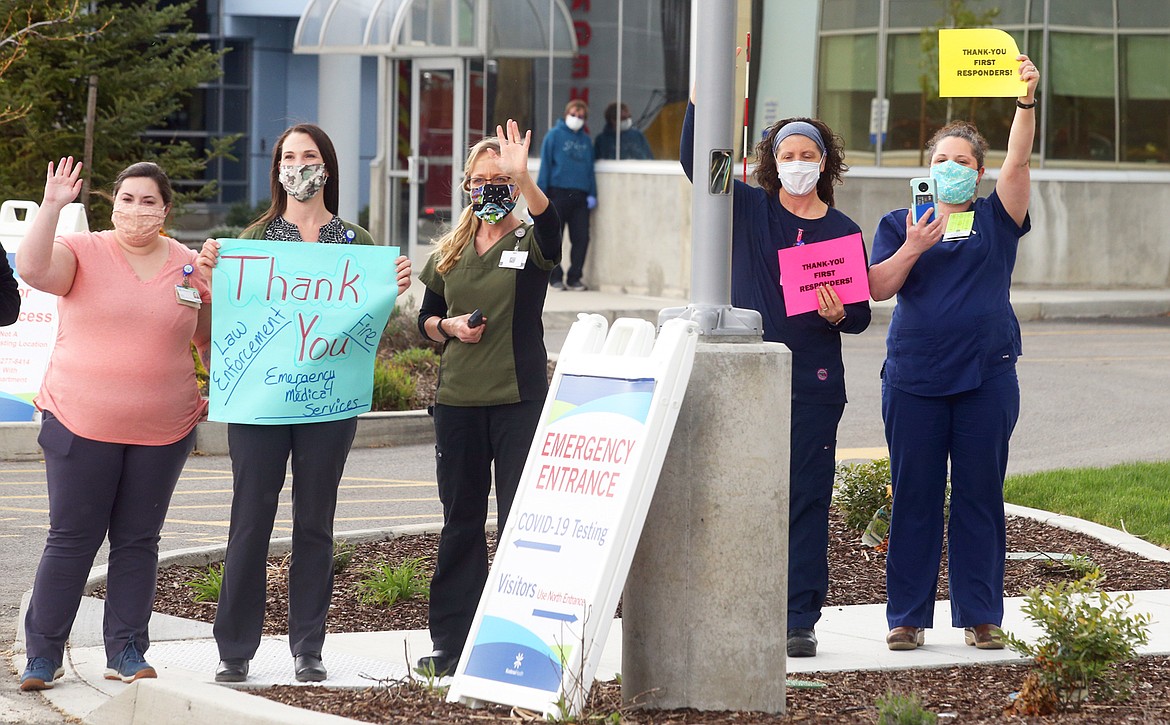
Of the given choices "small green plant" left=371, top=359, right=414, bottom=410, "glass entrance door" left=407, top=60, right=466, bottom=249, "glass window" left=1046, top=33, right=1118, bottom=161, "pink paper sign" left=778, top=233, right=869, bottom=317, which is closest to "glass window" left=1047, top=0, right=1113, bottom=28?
"glass window" left=1046, top=33, right=1118, bottom=161

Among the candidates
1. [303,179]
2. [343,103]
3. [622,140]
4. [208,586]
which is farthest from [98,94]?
[343,103]

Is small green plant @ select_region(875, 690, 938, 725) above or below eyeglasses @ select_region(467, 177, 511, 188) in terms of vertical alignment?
below

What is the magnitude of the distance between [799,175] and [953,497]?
142 cm

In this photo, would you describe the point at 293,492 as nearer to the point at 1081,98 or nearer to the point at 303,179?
the point at 303,179

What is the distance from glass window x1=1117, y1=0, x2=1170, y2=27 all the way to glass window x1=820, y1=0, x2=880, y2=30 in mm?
3361

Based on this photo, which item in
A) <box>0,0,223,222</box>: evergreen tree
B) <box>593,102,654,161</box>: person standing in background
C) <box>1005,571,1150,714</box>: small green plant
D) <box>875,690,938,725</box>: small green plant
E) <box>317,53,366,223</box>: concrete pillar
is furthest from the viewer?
<box>317,53,366,223</box>: concrete pillar

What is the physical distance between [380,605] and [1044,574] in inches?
125

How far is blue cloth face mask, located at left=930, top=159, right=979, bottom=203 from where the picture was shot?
6.23 meters

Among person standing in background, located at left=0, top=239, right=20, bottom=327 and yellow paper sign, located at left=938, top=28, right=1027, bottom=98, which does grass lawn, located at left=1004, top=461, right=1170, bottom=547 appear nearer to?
yellow paper sign, located at left=938, top=28, right=1027, bottom=98

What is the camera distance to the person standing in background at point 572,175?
825 inches

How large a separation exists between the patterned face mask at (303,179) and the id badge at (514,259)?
0.73m

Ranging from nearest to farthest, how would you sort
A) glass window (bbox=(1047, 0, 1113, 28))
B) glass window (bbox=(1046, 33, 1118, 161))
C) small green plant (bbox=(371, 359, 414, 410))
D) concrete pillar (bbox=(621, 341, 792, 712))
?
concrete pillar (bbox=(621, 341, 792, 712)) < small green plant (bbox=(371, 359, 414, 410)) < glass window (bbox=(1047, 0, 1113, 28)) < glass window (bbox=(1046, 33, 1118, 161))

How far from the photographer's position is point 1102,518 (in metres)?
9.12

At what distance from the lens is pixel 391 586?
23.3 ft
